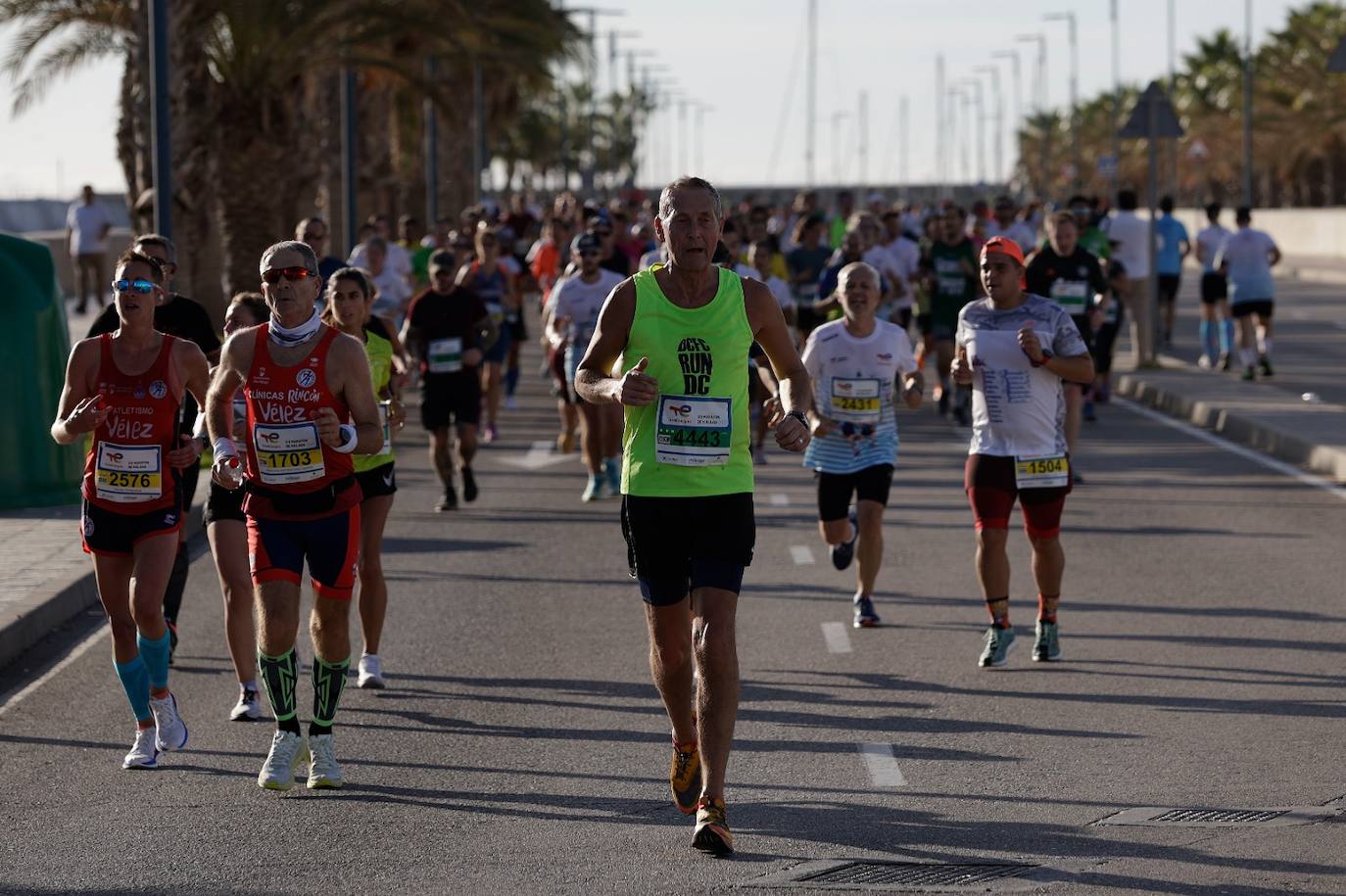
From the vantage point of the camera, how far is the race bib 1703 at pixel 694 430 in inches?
272

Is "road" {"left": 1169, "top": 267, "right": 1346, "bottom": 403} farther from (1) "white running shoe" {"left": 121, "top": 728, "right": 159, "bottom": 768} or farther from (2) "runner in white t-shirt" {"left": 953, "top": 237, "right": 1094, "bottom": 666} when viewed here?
(1) "white running shoe" {"left": 121, "top": 728, "right": 159, "bottom": 768}

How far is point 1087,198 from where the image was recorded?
21.0 meters

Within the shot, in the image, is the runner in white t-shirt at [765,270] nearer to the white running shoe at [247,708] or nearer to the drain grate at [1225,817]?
the white running shoe at [247,708]

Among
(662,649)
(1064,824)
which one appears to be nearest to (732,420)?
(662,649)

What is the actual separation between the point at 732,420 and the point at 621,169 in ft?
471

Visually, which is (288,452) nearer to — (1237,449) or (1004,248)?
Answer: (1004,248)

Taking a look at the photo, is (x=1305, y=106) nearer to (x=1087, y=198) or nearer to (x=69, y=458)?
(x=1087, y=198)

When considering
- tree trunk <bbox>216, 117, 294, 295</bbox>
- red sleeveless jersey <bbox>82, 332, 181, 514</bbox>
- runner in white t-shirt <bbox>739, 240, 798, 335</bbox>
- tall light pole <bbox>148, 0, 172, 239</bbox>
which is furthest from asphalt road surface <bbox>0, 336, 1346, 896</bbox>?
tree trunk <bbox>216, 117, 294, 295</bbox>

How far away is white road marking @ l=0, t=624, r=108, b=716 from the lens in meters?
9.55

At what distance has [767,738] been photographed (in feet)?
28.2

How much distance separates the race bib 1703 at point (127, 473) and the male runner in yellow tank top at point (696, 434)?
6.66ft

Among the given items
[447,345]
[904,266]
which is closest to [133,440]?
[447,345]

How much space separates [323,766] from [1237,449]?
43.3ft

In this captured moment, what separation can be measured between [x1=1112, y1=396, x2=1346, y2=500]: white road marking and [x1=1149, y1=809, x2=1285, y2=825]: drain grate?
9.30m
